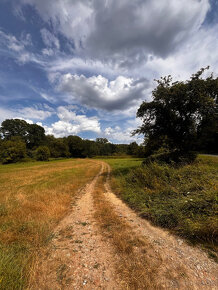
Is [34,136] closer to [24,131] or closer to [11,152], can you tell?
[24,131]

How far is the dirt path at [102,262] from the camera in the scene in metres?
2.17

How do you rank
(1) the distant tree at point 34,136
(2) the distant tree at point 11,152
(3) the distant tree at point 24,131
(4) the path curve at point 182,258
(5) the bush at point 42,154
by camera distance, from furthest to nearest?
(1) the distant tree at point 34,136
(3) the distant tree at point 24,131
(5) the bush at point 42,154
(2) the distant tree at point 11,152
(4) the path curve at point 182,258

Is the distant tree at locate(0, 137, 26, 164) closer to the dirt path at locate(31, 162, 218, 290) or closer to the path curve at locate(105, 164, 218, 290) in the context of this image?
the dirt path at locate(31, 162, 218, 290)

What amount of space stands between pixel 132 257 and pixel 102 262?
0.76 meters

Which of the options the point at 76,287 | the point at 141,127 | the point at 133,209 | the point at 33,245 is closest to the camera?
the point at 76,287

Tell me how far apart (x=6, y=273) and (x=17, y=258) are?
549mm

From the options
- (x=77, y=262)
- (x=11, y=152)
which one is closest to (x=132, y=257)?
(x=77, y=262)

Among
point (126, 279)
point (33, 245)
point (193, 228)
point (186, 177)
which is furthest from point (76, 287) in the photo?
point (186, 177)

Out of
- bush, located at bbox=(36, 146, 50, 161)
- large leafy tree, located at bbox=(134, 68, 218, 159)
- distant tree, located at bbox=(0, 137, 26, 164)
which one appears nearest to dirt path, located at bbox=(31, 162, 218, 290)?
large leafy tree, located at bbox=(134, 68, 218, 159)

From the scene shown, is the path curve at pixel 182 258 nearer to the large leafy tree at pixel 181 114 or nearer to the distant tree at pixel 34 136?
the large leafy tree at pixel 181 114

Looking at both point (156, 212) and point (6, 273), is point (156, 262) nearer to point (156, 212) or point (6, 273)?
point (156, 212)

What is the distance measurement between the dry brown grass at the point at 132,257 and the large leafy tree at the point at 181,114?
9055mm

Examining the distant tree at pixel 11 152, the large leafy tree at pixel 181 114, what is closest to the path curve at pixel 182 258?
the large leafy tree at pixel 181 114

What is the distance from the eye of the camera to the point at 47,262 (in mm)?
2676
